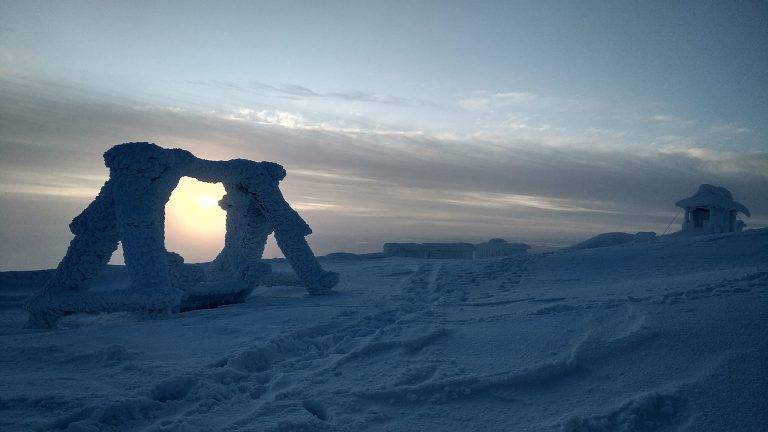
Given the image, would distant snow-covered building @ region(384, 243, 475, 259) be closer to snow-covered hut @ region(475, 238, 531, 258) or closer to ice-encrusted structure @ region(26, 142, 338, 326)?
snow-covered hut @ region(475, 238, 531, 258)

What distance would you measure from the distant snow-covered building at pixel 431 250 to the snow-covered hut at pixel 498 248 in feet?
4.01

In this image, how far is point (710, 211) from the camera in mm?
18250

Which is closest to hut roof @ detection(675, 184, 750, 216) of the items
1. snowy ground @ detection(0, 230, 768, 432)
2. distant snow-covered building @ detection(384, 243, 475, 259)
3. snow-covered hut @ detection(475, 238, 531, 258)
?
snow-covered hut @ detection(475, 238, 531, 258)

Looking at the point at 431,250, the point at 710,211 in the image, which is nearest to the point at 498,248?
the point at 431,250

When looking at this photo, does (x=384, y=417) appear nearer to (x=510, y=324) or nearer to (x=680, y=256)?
(x=510, y=324)

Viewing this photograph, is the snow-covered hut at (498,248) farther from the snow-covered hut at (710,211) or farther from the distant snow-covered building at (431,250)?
the snow-covered hut at (710,211)

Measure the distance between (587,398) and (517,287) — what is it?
551 centimetres

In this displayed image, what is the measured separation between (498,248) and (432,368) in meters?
19.4

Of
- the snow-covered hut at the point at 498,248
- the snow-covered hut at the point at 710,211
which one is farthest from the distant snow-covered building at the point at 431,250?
the snow-covered hut at the point at 710,211

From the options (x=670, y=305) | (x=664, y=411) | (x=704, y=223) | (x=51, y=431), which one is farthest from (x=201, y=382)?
(x=704, y=223)

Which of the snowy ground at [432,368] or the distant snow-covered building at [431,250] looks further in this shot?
the distant snow-covered building at [431,250]

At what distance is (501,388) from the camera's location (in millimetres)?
3762

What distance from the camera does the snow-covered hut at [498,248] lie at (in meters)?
22.9

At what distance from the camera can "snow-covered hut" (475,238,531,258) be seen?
22875mm
